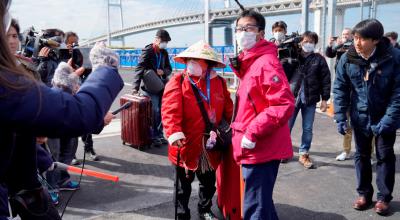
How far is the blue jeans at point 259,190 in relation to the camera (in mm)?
2730

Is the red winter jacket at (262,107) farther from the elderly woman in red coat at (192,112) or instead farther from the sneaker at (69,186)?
the sneaker at (69,186)

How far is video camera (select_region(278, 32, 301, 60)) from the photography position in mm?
5199

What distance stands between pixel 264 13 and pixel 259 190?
1807 inches

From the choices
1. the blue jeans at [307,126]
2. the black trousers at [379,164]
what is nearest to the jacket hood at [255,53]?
the black trousers at [379,164]

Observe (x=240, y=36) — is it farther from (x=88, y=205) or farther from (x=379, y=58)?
(x=88, y=205)

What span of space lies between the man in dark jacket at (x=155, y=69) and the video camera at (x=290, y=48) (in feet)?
6.55

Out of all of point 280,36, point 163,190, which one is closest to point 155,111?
point 163,190

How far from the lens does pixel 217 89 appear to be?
346 centimetres

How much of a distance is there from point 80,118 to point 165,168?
4.04 m

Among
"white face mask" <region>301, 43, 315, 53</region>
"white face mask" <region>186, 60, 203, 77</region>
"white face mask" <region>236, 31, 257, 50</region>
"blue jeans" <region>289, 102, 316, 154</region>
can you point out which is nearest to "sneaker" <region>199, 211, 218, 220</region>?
"white face mask" <region>186, 60, 203, 77</region>

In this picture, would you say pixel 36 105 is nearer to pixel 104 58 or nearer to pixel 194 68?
pixel 104 58

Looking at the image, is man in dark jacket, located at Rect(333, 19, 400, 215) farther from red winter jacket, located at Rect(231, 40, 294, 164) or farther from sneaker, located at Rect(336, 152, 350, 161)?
sneaker, located at Rect(336, 152, 350, 161)

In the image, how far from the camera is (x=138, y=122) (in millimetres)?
6004

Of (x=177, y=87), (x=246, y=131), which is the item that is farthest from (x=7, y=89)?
(x=177, y=87)
